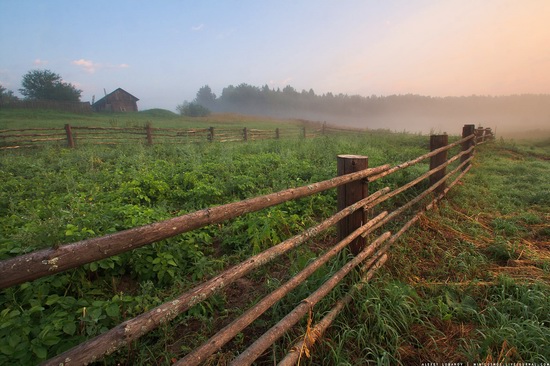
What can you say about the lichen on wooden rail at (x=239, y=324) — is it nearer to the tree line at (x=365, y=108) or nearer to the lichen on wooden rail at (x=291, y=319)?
the lichen on wooden rail at (x=291, y=319)

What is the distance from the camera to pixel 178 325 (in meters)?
2.40

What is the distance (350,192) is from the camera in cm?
262

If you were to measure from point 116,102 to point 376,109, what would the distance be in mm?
69124

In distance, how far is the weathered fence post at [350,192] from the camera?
2.59m

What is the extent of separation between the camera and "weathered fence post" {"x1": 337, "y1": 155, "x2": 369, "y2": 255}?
2.59 metres

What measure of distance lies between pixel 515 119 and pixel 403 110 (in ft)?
91.8

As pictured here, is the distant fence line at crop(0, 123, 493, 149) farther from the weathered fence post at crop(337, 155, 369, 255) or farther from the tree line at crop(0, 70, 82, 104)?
the tree line at crop(0, 70, 82, 104)

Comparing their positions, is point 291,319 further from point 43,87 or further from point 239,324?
point 43,87

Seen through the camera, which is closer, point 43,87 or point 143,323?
point 143,323

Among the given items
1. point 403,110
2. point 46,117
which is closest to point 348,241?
point 46,117

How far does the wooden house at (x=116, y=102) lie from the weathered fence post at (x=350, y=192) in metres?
52.9

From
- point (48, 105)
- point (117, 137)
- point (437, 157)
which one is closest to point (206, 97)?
point (48, 105)

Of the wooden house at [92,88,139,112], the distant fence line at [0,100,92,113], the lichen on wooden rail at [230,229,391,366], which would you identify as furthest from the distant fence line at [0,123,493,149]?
the wooden house at [92,88,139,112]

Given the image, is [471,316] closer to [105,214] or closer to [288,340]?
[288,340]
